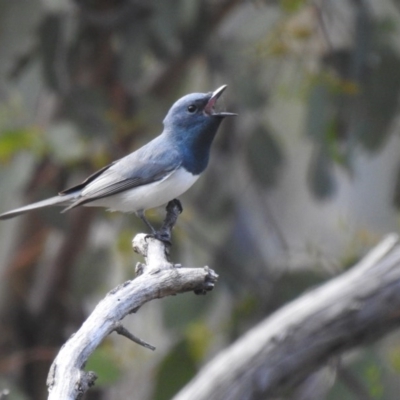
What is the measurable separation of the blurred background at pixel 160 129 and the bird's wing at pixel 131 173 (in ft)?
2.78

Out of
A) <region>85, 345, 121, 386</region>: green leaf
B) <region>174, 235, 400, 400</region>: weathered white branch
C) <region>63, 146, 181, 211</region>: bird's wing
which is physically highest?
<region>63, 146, 181, 211</region>: bird's wing

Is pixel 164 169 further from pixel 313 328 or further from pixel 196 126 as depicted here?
pixel 313 328

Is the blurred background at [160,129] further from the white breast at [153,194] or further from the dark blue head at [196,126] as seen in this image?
the dark blue head at [196,126]

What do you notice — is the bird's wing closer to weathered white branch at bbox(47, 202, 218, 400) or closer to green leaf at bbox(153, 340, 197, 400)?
weathered white branch at bbox(47, 202, 218, 400)

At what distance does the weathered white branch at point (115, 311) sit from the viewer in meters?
1.99

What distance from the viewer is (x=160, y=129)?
480 centimetres

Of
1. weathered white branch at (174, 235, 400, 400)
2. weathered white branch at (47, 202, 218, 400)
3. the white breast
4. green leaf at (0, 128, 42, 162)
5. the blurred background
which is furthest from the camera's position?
the blurred background

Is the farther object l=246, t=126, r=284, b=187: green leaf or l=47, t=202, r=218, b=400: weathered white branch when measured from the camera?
l=246, t=126, r=284, b=187: green leaf

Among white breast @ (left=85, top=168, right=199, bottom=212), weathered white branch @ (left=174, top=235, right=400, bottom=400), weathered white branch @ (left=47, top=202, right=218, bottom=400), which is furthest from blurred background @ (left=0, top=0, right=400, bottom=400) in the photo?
weathered white branch @ (left=47, top=202, right=218, bottom=400)

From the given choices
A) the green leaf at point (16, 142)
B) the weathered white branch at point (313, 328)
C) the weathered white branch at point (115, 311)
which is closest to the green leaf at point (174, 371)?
the weathered white branch at point (313, 328)

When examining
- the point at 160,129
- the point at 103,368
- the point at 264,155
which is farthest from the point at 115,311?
the point at 264,155

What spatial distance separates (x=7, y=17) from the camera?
432cm

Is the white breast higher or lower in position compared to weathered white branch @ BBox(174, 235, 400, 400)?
higher

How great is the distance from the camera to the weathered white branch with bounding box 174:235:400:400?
3961mm
